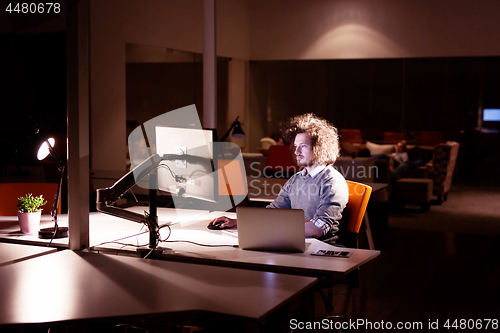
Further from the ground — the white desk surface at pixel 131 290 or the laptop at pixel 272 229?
the laptop at pixel 272 229

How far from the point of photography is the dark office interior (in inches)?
169

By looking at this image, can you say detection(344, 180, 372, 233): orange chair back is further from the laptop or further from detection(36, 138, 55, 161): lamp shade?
detection(36, 138, 55, 161): lamp shade

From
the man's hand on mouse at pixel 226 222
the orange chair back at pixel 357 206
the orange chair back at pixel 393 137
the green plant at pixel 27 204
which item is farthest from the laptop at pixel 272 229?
the orange chair back at pixel 393 137

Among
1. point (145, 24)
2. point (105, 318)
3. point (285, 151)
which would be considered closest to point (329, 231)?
point (105, 318)

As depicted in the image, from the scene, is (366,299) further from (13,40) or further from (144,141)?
(13,40)

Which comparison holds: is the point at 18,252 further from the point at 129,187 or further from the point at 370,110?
the point at 370,110

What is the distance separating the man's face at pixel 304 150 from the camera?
3.02m

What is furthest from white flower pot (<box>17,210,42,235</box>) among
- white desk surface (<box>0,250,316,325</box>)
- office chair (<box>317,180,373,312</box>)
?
office chair (<box>317,180,373,312</box>)

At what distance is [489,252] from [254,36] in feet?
19.6

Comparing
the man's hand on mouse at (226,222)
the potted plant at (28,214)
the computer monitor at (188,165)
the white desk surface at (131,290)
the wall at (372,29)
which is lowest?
the white desk surface at (131,290)

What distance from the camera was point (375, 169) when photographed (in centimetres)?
698

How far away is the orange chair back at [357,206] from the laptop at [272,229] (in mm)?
709

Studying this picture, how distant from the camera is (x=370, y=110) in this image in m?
8.70

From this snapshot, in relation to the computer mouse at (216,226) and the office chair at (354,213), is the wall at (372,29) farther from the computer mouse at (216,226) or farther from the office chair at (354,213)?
the computer mouse at (216,226)
